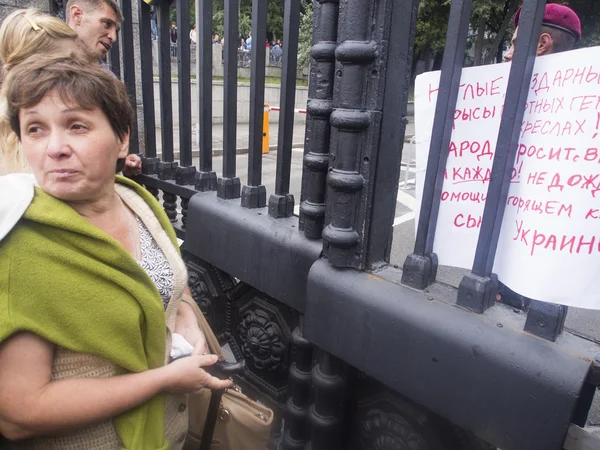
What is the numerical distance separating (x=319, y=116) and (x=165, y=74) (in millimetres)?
1055

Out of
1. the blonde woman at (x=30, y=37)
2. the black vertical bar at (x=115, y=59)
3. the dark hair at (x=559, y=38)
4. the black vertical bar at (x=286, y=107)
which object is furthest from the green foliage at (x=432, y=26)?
the black vertical bar at (x=286, y=107)

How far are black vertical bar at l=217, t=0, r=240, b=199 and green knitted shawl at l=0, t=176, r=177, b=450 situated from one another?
83 cm

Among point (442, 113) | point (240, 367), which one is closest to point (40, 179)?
point (240, 367)

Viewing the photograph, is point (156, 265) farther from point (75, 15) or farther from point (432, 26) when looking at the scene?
point (432, 26)

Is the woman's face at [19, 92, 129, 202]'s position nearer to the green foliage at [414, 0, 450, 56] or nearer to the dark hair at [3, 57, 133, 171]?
the dark hair at [3, 57, 133, 171]

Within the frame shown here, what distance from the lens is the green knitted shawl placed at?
1069mm

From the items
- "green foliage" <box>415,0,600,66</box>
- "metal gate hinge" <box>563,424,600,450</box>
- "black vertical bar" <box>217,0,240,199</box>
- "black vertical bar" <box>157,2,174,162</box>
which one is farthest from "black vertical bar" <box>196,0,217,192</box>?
"green foliage" <box>415,0,600,66</box>

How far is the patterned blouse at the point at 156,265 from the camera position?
1.41m

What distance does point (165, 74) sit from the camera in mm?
2262

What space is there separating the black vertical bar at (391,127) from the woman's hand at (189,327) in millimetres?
610

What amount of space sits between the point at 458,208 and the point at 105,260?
942mm

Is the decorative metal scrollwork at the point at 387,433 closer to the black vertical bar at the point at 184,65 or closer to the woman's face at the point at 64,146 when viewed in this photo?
the woman's face at the point at 64,146

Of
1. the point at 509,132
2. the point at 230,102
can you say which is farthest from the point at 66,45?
the point at 509,132

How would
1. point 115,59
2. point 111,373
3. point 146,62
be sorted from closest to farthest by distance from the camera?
point 111,373, point 146,62, point 115,59
